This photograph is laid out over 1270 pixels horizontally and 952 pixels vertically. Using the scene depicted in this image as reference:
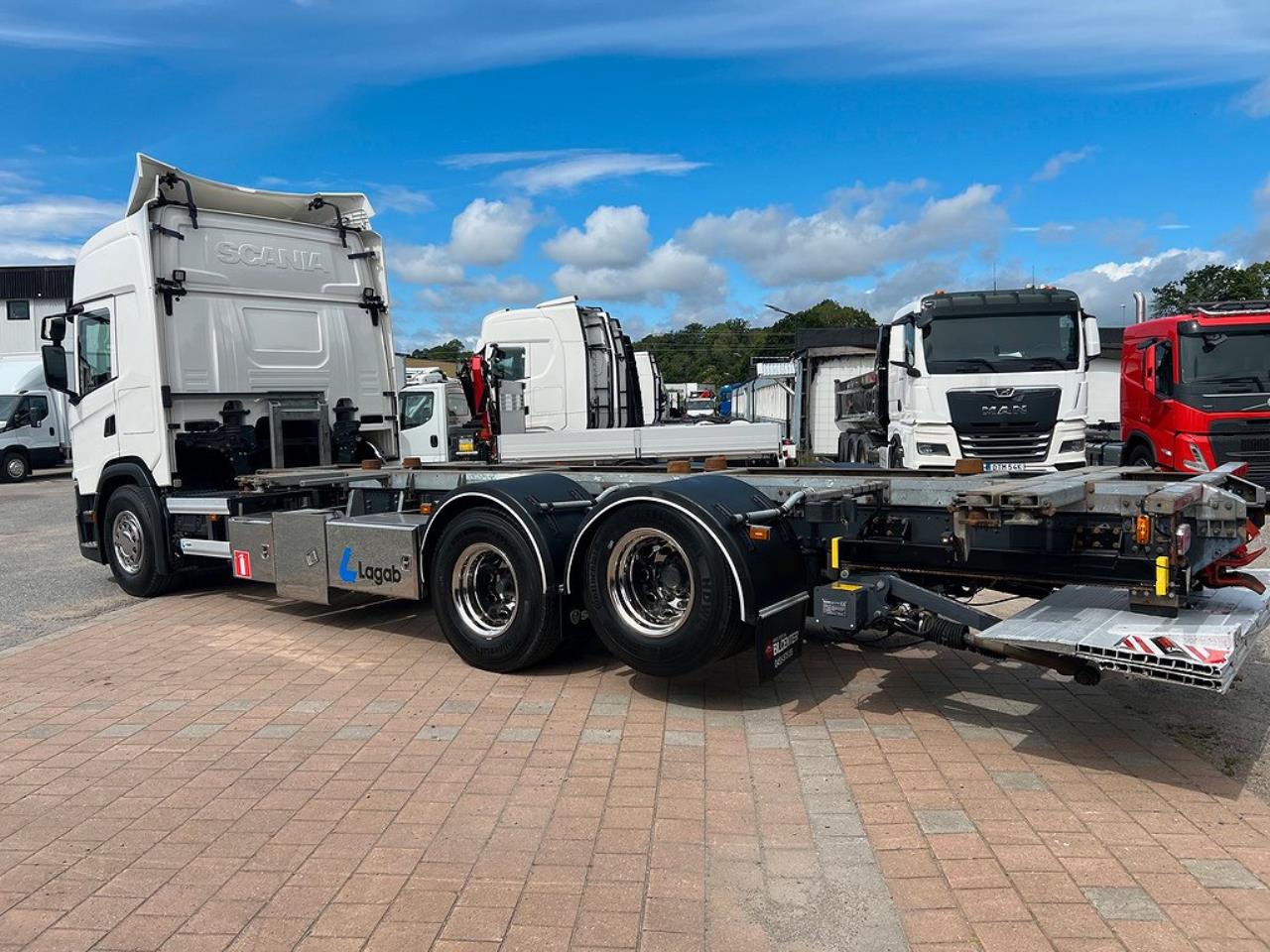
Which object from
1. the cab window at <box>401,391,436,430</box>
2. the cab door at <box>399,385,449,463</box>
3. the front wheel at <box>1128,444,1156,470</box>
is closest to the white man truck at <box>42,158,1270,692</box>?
the cab door at <box>399,385,449,463</box>

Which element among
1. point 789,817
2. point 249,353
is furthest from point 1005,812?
point 249,353

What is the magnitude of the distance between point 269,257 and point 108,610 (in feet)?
12.2

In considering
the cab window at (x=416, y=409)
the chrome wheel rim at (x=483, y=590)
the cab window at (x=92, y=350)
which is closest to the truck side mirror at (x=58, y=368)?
the cab window at (x=92, y=350)

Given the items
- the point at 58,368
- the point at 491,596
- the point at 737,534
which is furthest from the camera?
the point at 58,368

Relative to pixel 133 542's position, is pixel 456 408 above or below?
above

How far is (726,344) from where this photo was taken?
374 ft

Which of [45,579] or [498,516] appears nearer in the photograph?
[498,516]

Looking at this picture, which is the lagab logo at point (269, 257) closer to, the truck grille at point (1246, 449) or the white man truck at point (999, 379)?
the white man truck at point (999, 379)

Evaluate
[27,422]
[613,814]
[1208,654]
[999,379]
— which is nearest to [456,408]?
[999,379]

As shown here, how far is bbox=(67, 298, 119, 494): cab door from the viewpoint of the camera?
919 cm

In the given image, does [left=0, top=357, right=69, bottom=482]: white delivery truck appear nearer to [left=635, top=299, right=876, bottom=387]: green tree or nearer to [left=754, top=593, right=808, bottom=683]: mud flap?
[left=754, top=593, right=808, bottom=683]: mud flap

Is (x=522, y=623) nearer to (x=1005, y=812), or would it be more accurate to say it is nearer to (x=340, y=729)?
(x=340, y=729)

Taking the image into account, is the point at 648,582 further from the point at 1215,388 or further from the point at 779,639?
the point at 1215,388

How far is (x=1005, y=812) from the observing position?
4148 mm
